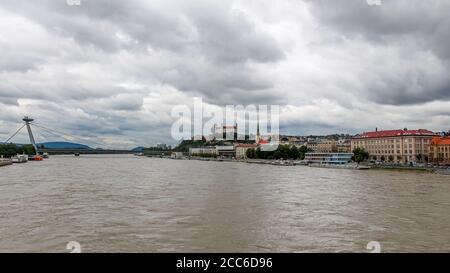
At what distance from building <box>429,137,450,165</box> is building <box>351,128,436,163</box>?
1.33 m

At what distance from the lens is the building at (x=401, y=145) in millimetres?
43594

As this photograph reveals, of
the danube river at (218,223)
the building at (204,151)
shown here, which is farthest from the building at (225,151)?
the danube river at (218,223)

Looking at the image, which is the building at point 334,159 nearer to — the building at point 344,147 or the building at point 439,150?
the building at point 439,150

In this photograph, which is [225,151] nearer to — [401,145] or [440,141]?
[401,145]

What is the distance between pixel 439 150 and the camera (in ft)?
134

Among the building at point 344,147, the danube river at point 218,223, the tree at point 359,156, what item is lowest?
the danube river at point 218,223

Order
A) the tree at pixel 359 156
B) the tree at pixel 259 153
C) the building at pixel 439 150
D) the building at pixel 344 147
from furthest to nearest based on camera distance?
the tree at pixel 259 153 < the building at pixel 344 147 < the tree at pixel 359 156 < the building at pixel 439 150

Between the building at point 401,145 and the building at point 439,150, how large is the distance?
52.4 inches

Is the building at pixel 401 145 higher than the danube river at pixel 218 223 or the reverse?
higher

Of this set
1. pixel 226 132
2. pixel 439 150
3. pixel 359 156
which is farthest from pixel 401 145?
pixel 226 132

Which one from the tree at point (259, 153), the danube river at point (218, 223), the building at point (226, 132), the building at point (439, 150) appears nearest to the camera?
the danube river at point (218, 223)

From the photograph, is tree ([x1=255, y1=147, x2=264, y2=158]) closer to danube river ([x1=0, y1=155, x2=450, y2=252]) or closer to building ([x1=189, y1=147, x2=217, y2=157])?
building ([x1=189, y1=147, x2=217, y2=157])
